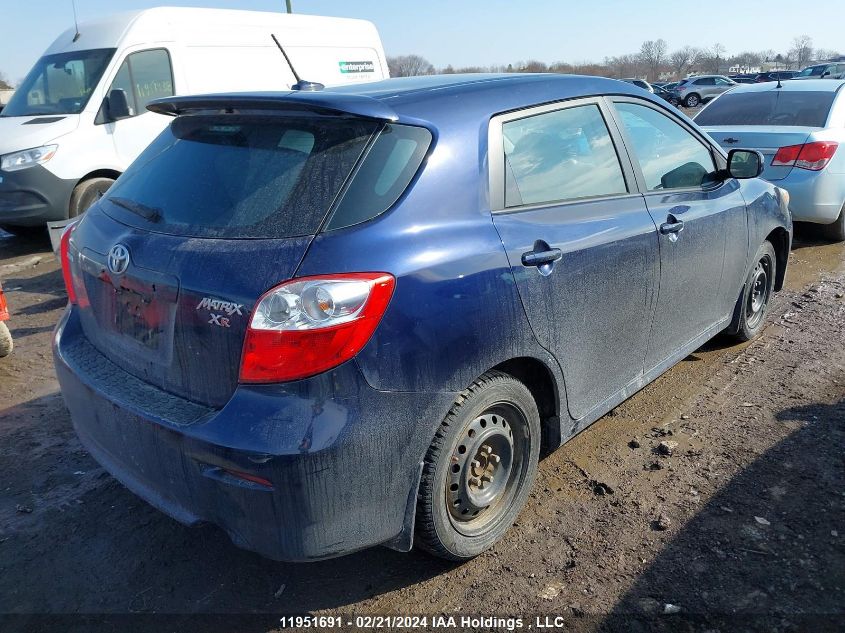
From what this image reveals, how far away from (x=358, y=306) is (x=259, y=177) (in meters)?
0.65

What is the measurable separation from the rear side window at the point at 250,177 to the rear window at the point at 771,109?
20.9 ft

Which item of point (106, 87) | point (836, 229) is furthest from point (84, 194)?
point (836, 229)

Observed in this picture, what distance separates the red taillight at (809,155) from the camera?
671 cm

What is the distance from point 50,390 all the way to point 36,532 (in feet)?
5.21

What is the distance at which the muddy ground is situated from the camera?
251 cm

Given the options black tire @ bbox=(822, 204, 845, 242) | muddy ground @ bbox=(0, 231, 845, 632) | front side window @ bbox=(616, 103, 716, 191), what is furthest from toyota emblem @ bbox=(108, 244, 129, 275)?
black tire @ bbox=(822, 204, 845, 242)

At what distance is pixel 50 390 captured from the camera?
4.34 m

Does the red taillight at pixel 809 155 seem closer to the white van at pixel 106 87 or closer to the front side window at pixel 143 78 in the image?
the white van at pixel 106 87

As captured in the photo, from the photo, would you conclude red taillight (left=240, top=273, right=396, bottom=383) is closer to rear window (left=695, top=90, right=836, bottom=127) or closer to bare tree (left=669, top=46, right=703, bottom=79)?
rear window (left=695, top=90, right=836, bottom=127)

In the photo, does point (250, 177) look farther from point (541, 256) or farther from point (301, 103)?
point (541, 256)

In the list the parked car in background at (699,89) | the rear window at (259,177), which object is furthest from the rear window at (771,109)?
the parked car in background at (699,89)

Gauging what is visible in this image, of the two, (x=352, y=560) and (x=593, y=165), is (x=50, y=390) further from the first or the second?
(x=593, y=165)

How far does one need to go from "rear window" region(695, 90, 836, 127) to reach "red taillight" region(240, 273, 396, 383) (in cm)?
665

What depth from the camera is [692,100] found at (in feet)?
131
